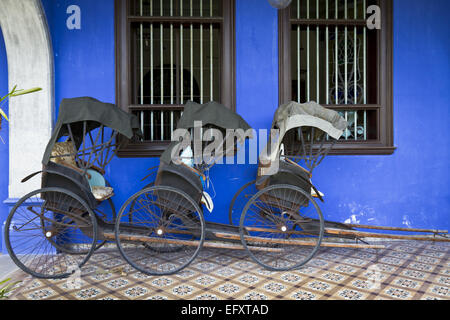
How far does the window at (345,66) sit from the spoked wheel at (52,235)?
9.61 ft

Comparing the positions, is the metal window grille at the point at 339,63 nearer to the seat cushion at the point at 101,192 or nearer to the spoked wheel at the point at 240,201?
the spoked wheel at the point at 240,201

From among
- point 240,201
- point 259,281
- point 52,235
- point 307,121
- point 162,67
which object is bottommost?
point 259,281

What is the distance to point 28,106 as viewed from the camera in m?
4.18

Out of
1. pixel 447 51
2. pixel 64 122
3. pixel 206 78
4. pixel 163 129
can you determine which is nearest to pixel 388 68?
pixel 447 51

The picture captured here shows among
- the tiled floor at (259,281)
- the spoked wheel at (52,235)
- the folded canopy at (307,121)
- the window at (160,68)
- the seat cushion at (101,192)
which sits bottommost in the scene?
the tiled floor at (259,281)

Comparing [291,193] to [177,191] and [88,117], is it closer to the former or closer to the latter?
[177,191]

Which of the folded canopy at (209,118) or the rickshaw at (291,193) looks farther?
the rickshaw at (291,193)

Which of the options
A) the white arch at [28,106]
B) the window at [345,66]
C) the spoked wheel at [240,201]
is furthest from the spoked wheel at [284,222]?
the white arch at [28,106]

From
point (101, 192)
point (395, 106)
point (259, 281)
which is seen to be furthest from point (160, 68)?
point (395, 106)

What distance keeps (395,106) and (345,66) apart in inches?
35.4

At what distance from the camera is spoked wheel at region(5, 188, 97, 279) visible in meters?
3.32

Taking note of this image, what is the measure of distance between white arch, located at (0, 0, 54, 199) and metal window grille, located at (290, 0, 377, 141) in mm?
3310

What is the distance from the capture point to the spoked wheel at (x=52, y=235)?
3320 mm
